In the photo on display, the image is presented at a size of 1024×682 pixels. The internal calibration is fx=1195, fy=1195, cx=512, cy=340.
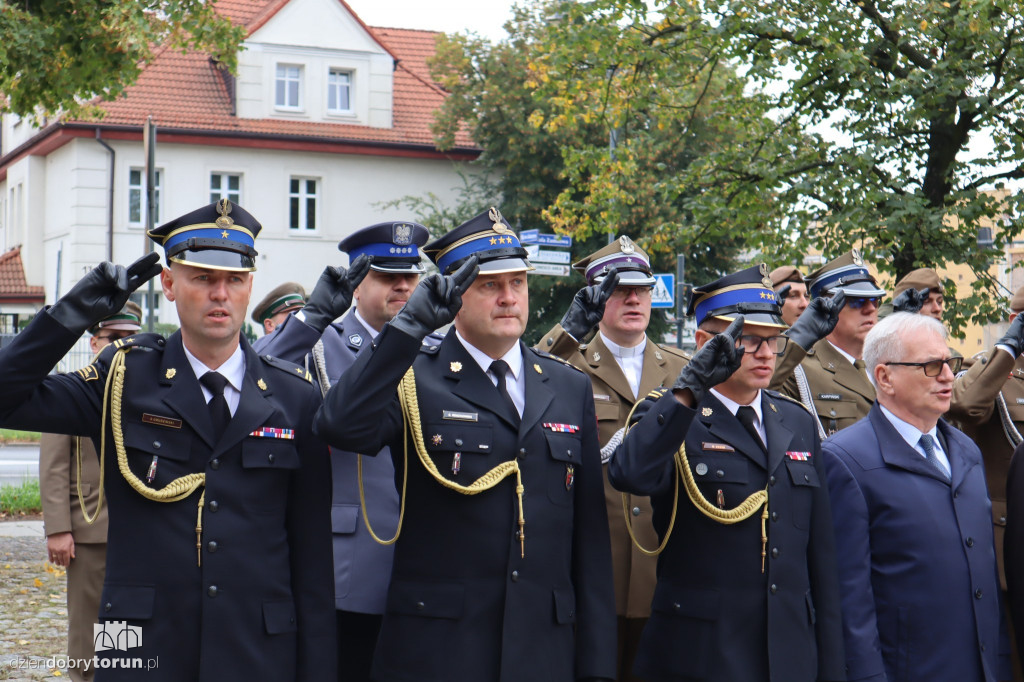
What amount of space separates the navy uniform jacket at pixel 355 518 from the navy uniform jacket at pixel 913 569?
1.75m

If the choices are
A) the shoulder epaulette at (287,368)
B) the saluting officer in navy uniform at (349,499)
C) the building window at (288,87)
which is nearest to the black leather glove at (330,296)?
the saluting officer in navy uniform at (349,499)

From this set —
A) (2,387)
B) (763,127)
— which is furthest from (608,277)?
(763,127)

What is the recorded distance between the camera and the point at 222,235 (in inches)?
150

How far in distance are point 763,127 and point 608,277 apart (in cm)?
780

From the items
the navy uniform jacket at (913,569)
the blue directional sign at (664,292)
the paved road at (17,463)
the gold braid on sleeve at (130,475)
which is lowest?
the paved road at (17,463)

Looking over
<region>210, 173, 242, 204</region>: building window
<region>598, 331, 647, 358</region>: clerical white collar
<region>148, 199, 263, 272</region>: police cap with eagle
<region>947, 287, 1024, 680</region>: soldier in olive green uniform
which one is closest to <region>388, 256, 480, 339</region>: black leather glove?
<region>148, 199, 263, 272</region>: police cap with eagle

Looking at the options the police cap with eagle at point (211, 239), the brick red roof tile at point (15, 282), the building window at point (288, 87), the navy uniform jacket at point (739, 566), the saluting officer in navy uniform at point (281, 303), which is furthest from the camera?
the brick red roof tile at point (15, 282)

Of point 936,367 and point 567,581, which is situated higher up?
point 936,367

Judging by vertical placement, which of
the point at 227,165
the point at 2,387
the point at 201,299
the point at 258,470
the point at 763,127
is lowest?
the point at 258,470

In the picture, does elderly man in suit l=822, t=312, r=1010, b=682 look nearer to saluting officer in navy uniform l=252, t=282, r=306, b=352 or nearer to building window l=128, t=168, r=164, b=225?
saluting officer in navy uniform l=252, t=282, r=306, b=352

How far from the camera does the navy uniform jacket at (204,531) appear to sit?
11.5ft

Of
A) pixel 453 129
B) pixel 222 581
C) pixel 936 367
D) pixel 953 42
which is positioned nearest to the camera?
pixel 222 581

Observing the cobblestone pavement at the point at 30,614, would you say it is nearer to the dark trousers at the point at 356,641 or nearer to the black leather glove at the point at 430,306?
the dark trousers at the point at 356,641

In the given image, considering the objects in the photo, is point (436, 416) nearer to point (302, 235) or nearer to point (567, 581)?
point (567, 581)
